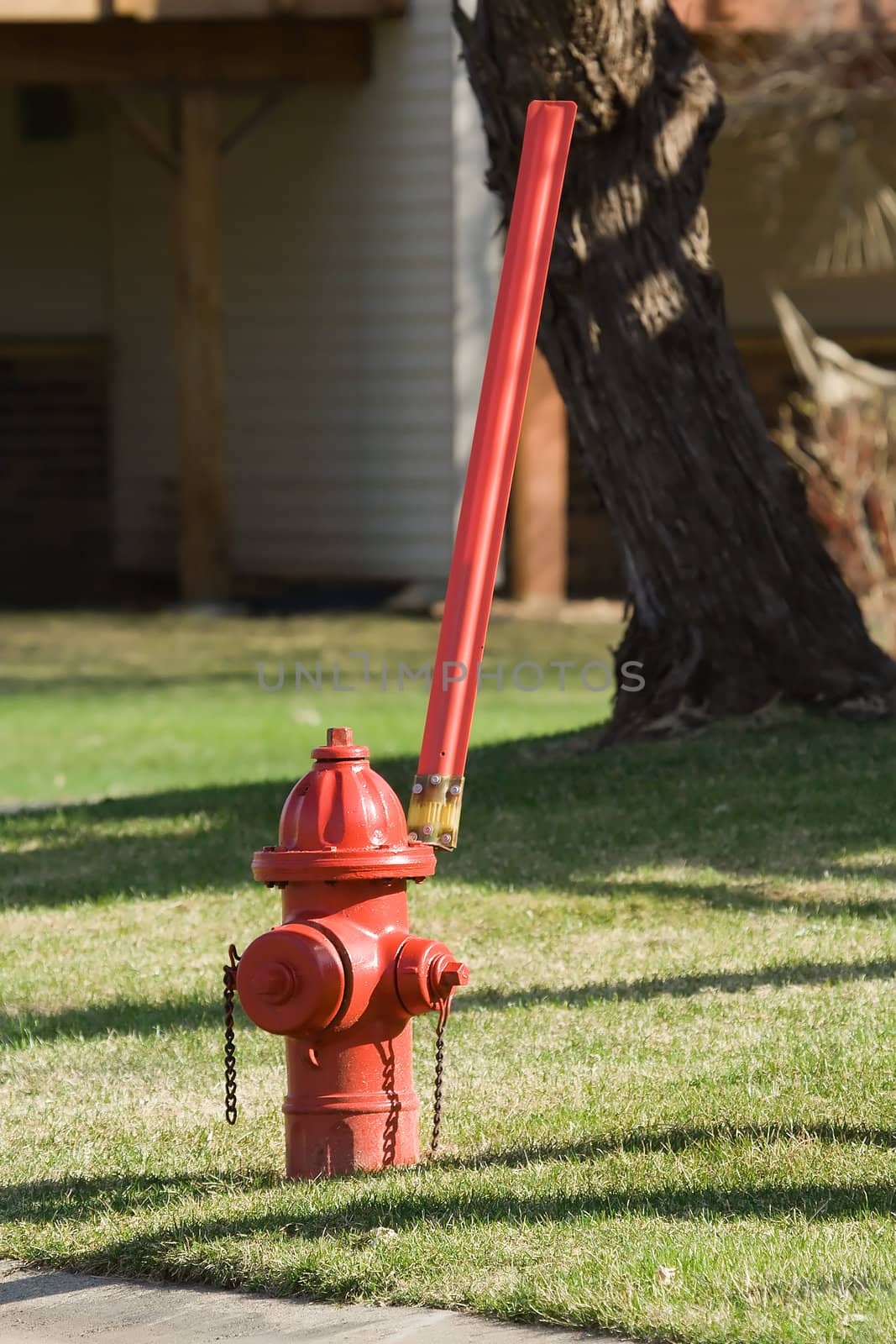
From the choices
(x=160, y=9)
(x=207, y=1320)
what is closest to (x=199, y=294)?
(x=160, y=9)

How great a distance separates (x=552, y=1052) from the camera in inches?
188

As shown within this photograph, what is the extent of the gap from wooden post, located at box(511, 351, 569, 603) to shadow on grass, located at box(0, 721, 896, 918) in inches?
311

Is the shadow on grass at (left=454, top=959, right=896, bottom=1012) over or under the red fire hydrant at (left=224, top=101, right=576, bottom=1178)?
under

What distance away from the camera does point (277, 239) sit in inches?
728

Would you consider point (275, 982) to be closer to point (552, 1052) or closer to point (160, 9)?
point (552, 1052)

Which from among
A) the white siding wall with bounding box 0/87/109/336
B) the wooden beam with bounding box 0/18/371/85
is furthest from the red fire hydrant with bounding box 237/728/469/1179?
the white siding wall with bounding box 0/87/109/336

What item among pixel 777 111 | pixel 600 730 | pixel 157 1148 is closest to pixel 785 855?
pixel 600 730

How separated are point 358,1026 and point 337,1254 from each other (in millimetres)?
463

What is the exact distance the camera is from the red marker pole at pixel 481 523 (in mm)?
3680

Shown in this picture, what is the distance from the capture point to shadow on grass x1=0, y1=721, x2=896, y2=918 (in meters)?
6.54

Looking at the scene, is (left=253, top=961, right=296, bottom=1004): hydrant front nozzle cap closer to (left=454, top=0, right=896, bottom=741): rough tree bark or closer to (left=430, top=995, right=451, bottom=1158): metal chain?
(left=430, top=995, right=451, bottom=1158): metal chain

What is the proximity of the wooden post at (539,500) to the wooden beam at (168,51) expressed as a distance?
301cm

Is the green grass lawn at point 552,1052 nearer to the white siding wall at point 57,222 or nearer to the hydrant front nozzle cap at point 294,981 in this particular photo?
the hydrant front nozzle cap at point 294,981

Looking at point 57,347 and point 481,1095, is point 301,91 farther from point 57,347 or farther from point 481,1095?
point 481,1095
